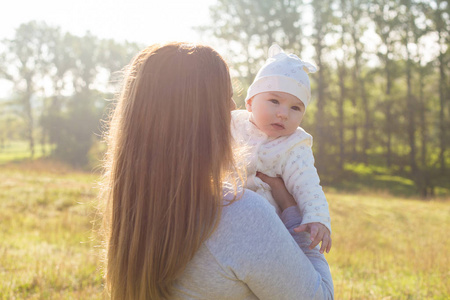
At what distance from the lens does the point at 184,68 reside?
152 cm

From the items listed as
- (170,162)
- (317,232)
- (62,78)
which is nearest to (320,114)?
(62,78)

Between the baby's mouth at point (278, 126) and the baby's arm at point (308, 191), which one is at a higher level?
the baby's mouth at point (278, 126)

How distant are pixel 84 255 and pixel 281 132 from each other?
13.0ft

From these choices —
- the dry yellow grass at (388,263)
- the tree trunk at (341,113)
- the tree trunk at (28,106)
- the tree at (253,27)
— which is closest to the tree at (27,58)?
the tree trunk at (28,106)

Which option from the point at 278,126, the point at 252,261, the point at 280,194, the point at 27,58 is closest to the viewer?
the point at 252,261

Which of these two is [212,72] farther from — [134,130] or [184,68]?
[134,130]

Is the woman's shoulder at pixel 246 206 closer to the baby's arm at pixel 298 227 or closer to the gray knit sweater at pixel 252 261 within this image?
the gray knit sweater at pixel 252 261

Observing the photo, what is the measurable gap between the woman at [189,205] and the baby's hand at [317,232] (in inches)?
9.9

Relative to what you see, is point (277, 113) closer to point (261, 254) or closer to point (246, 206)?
point (246, 206)

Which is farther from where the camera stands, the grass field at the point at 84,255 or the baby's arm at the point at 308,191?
the grass field at the point at 84,255

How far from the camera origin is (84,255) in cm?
534

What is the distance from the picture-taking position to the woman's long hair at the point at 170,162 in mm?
1477

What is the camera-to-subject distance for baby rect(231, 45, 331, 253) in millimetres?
2146

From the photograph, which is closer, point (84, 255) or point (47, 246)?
point (84, 255)
